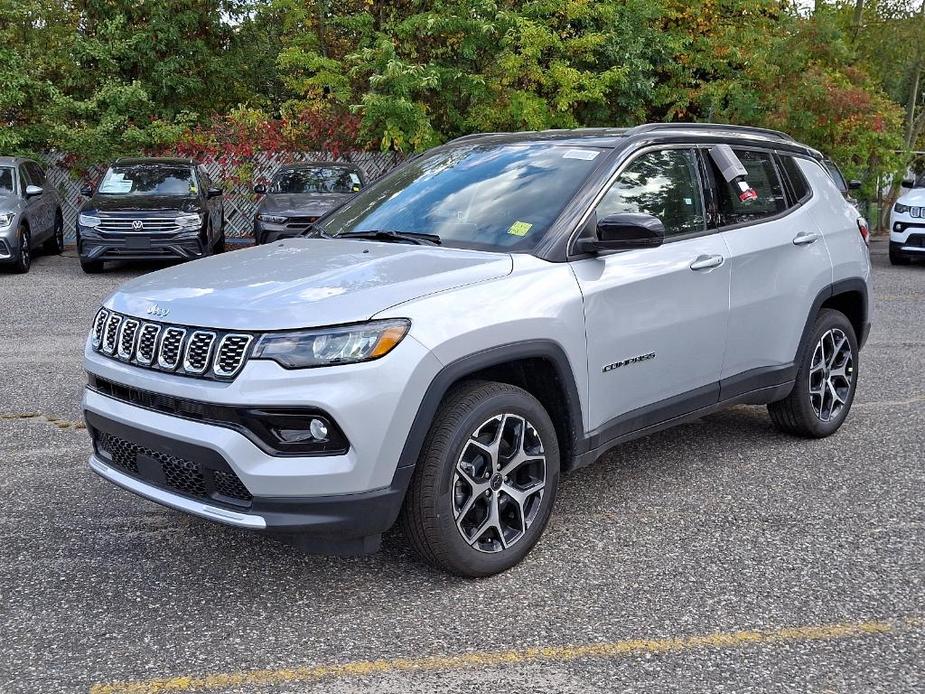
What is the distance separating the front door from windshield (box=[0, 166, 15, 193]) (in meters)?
12.7

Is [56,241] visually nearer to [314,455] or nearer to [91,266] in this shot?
[91,266]

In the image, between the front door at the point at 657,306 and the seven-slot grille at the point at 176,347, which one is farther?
the front door at the point at 657,306

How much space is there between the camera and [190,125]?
21422mm

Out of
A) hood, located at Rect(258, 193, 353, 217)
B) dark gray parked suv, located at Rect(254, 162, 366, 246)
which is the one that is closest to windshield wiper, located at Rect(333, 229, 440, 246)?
dark gray parked suv, located at Rect(254, 162, 366, 246)

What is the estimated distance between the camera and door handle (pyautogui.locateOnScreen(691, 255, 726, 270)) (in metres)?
4.57

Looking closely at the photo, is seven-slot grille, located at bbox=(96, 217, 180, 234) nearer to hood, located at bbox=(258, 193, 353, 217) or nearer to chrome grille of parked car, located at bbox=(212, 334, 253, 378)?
hood, located at bbox=(258, 193, 353, 217)

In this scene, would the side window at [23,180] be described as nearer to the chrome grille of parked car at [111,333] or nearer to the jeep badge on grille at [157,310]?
the chrome grille of parked car at [111,333]

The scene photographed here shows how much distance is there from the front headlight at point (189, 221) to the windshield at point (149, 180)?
852 mm

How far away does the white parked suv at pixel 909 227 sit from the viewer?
15.1 meters

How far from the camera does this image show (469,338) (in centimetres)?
355

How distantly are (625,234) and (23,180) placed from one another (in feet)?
44.3

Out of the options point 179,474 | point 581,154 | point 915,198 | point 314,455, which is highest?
point 581,154

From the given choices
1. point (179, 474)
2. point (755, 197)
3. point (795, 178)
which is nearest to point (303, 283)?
point (179, 474)

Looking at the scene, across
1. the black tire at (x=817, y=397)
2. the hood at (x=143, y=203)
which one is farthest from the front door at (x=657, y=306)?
the hood at (x=143, y=203)
